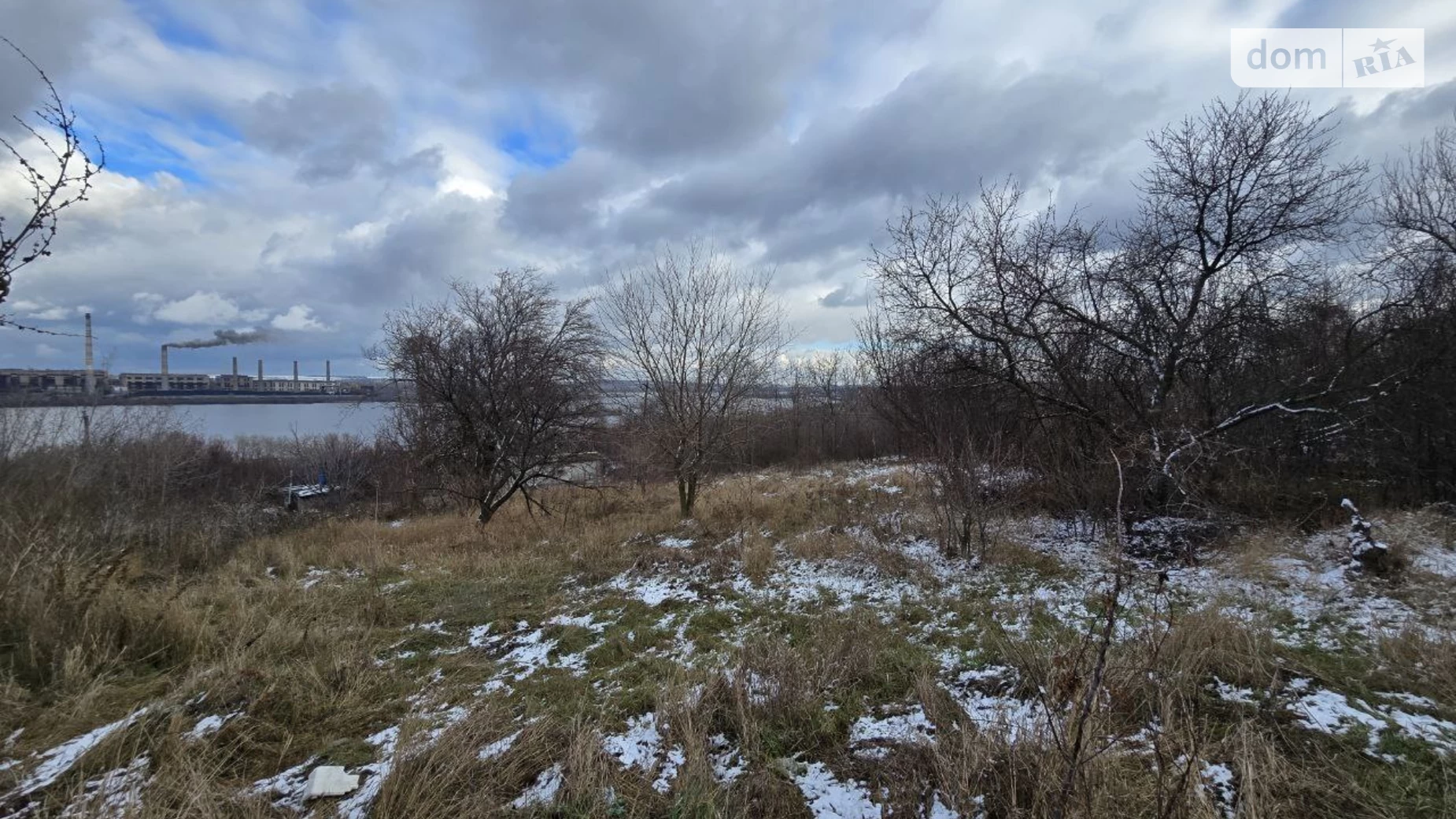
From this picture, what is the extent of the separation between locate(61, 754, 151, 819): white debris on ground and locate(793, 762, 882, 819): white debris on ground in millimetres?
3013

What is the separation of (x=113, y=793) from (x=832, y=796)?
3.45 meters

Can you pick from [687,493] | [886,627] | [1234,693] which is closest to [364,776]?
[886,627]

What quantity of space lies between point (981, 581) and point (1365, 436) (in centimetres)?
617

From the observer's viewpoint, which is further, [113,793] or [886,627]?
[886,627]

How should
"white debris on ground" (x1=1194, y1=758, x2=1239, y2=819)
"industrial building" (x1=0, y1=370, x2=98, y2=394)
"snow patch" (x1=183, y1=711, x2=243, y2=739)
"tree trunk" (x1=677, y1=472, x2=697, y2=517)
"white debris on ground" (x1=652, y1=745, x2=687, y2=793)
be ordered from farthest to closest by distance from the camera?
1. "tree trunk" (x1=677, y1=472, x2=697, y2=517)
2. "industrial building" (x1=0, y1=370, x2=98, y2=394)
3. "snow patch" (x1=183, y1=711, x2=243, y2=739)
4. "white debris on ground" (x1=652, y1=745, x2=687, y2=793)
5. "white debris on ground" (x1=1194, y1=758, x2=1239, y2=819)

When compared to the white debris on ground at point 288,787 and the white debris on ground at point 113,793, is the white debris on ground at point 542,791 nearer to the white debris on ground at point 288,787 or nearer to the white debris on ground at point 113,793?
the white debris on ground at point 288,787

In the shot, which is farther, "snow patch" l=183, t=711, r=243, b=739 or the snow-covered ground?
"snow patch" l=183, t=711, r=243, b=739

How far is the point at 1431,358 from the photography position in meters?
7.36

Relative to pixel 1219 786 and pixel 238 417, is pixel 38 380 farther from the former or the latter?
pixel 238 417

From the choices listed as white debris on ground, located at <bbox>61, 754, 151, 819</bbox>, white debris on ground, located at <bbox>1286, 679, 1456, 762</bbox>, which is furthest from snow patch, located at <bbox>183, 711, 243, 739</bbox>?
white debris on ground, located at <bbox>1286, 679, 1456, 762</bbox>

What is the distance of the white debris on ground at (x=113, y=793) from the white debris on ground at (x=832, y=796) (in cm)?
301

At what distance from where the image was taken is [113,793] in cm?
271

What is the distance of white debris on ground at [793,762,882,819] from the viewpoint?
2725mm

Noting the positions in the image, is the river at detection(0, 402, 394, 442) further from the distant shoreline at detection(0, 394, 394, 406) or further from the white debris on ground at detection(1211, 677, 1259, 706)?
Answer: the white debris on ground at detection(1211, 677, 1259, 706)
